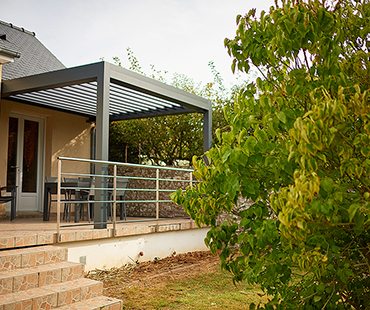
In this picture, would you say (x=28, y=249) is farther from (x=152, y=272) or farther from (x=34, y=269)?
(x=152, y=272)

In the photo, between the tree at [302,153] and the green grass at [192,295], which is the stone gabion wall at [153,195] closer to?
the green grass at [192,295]

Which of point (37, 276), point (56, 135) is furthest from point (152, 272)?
point (56, 135)

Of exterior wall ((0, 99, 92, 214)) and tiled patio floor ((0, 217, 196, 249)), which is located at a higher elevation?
exterior wall ((0, 99, 92, 214))

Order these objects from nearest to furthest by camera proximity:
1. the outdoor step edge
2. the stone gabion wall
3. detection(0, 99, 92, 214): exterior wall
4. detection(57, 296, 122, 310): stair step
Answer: detection(57, 296, 122, 310): stair step → the outdoor step edge → detection(0, 99, 92, 214): exterior wall → the stone gabion wall

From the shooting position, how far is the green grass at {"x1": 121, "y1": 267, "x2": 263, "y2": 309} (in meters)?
4.70

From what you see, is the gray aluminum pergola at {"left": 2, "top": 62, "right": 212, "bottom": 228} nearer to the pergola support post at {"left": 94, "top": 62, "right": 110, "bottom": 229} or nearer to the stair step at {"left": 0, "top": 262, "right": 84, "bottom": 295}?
the pergola support post at {"left": 94, "top": 62, "right": 110, "bottom": 229}

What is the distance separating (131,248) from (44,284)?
2.45 m

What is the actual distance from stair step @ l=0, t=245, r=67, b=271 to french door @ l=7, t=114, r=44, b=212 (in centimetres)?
486

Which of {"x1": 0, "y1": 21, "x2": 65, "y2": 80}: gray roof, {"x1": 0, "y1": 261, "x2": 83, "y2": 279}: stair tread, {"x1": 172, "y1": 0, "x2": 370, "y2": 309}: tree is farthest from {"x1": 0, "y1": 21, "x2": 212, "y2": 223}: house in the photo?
{"x1": 172, "y1": 0, "x2": 370, "y2": 309}: tree

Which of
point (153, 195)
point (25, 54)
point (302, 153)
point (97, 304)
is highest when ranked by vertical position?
point (25, 54)

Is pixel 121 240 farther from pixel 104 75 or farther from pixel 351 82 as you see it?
pixel 351 82

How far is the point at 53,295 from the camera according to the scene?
3992 mm

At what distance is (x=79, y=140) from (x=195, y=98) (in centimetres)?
395

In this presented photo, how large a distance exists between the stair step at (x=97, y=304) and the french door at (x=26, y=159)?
5861 millimetres
